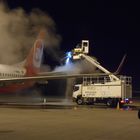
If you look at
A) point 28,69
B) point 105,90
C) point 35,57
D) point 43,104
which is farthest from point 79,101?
point 35,57

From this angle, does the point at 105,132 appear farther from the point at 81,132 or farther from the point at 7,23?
the point at 7,23

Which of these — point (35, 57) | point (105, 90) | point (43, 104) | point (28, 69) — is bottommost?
point (43, 104)

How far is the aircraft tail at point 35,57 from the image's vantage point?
207 feet

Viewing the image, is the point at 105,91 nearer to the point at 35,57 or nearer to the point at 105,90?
the point at 105,90

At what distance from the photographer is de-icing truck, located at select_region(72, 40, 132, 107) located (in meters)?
47.1

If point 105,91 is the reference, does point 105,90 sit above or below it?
above

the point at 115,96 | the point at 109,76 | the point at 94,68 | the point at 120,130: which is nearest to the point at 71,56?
the point at 94,68

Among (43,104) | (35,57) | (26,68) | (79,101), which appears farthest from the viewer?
(35,57)

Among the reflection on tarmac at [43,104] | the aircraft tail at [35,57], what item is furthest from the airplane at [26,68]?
the reflection on tarmac at [43,104]

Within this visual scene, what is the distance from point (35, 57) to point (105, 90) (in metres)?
19.9

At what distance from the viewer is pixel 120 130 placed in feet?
65.2

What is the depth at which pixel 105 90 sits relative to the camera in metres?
48.2

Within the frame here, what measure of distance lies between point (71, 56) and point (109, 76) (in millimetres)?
7295

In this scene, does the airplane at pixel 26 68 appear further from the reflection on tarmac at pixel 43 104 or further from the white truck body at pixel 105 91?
the white truck body at pixel 105 91
